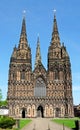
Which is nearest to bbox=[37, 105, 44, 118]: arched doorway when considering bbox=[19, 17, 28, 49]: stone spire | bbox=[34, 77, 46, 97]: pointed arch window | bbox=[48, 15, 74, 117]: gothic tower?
bbox=[34, 77, 46, 97]: pointed arch window

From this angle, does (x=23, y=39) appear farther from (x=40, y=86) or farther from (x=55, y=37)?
(x=40, y=86)

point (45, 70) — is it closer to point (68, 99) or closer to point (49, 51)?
point (49, 51)

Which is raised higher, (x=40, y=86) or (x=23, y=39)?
(x=23, y=39)

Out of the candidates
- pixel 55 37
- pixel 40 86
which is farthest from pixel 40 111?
pixel 55 37

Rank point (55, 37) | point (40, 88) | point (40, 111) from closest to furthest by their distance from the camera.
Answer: point (40, 111) → point (40, 88) → point (55, 37)

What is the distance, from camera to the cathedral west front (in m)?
70.8

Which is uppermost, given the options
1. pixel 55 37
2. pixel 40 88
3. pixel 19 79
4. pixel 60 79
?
pixel 55 37

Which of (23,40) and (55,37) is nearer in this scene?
(23,40)

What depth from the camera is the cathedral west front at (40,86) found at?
232 feet

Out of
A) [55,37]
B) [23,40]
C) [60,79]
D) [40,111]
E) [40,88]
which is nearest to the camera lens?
[40,111]

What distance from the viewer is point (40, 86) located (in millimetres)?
73438

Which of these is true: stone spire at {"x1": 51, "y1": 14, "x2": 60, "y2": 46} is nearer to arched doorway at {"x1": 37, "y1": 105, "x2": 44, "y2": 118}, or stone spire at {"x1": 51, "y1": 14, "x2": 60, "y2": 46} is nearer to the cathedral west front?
the cathedral west front

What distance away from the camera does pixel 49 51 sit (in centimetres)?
7775

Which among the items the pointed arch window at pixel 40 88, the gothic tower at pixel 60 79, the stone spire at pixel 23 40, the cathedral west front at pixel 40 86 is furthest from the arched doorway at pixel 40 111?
the stone spire at pixel 23 40
